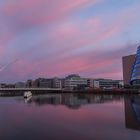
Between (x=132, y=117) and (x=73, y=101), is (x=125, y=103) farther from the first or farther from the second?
(x=132, y=117)

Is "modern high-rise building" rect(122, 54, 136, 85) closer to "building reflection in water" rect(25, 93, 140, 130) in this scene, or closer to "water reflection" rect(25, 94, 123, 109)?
"water reflection" rect(25, 94, 123, 109)

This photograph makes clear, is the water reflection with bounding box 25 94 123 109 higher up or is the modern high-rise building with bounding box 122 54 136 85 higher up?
the modern high-rise building with bounding box 122 54 136 85

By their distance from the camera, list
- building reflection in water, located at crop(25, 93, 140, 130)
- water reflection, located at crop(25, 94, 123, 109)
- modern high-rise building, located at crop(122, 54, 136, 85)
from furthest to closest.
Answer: modern high-rise building, located at crop(122, 54, 136, 85)
water reflection, located at crop(25, 94, 123, 109)
building reflection in water, located at crop(25, 93, 140, 130)

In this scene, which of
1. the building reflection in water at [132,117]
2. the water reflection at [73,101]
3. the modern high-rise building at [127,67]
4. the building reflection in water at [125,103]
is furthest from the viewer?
the modern high-rise building at [127,67]

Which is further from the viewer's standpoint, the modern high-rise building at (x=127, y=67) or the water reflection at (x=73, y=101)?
the modern high-rise building at (x=127, y=67)

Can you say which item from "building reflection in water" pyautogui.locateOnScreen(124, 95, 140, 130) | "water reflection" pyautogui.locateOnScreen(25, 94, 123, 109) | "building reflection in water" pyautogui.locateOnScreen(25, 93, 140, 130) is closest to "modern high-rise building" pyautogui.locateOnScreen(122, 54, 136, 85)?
"water reflection" pyautogui.locateOnScreen(25, 94, 123, 109)

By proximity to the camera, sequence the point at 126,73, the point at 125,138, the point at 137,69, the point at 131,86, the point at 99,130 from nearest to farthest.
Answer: the point at 125,138 < the point at 99,130 < the point at 137,69 < the point at 131,86 < the point at 126,73

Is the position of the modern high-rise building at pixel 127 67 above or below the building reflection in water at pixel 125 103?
above

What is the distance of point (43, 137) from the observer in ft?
87.0

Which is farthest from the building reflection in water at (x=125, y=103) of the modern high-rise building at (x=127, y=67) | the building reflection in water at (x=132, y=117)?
the modern high-rise building at (x=127, y=67)

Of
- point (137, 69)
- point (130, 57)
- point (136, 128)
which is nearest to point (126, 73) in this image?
point (130, 57)

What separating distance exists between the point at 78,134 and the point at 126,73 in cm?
16173

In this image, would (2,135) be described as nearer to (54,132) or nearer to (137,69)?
(54,132)

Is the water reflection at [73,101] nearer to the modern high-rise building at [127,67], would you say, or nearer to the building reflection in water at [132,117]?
the building reflection in water at [132,117]
